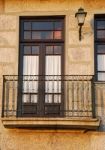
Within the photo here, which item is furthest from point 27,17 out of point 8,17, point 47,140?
point 47,140

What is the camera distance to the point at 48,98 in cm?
1276

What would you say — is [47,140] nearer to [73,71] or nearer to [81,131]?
[81,131]

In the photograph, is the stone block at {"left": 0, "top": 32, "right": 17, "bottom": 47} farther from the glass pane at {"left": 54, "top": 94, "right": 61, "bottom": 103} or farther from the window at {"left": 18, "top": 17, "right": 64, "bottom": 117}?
the glass pane at {"left": 54, "top": 94, "right": 61, "bottom": 103}

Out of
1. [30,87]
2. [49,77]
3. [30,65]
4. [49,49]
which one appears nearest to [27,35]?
[49,49]

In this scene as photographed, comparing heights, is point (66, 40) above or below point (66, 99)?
above

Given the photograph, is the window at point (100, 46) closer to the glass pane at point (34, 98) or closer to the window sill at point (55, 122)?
the window sill at point (55, 122)

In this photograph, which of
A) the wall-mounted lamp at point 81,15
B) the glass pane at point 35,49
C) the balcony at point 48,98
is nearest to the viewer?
the balcony at point 48,98

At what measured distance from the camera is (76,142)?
12312mm

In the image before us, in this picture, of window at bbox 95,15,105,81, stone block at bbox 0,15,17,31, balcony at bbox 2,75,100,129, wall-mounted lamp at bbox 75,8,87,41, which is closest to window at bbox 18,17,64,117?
balcony at bbox 2,75,100,129

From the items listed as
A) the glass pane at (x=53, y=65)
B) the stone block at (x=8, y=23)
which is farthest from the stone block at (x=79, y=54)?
the stone block at (x=8, y=23)

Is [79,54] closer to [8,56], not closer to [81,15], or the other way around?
[81,15]

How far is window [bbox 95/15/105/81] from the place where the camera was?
510 inches

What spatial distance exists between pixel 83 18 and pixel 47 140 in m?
3.23

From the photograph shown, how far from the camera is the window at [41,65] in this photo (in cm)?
1269
